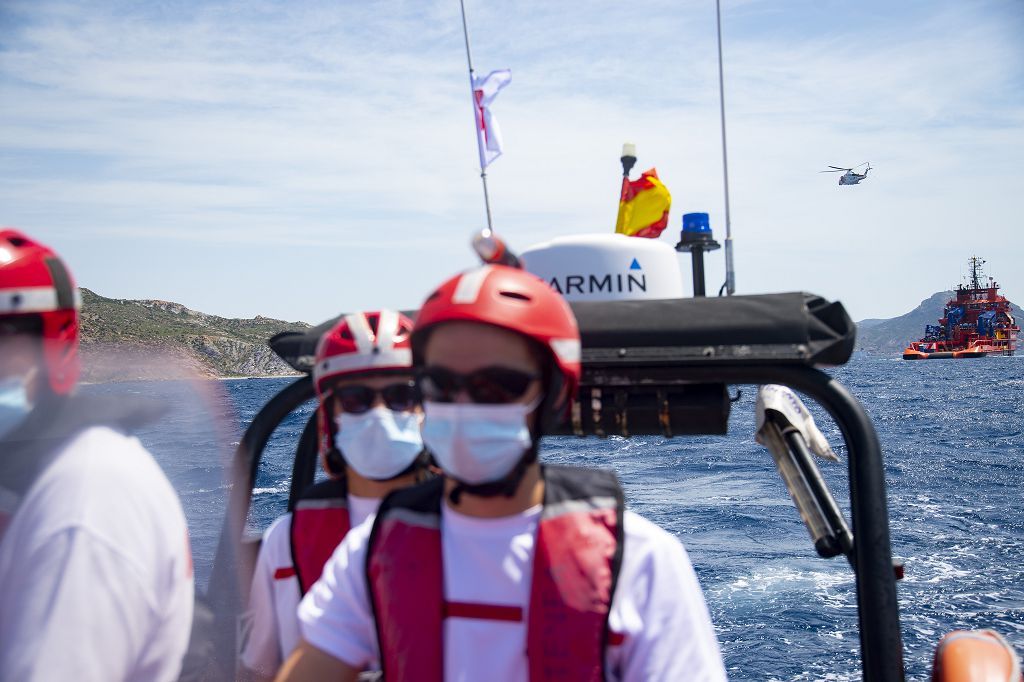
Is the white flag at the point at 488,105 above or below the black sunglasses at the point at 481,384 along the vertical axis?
above

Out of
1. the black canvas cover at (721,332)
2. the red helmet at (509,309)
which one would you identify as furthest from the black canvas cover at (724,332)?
the red helmet at (509,309)

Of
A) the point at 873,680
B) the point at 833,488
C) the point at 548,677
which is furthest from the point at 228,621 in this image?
the point at 833,488

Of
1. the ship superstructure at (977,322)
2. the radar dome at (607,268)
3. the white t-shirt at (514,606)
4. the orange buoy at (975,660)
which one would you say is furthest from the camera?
the ship superstructure at (977,322)

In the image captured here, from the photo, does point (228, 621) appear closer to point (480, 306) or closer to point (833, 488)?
point (480, 306)

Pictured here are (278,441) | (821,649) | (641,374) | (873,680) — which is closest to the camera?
(873,680)

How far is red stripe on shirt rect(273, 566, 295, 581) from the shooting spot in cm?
279

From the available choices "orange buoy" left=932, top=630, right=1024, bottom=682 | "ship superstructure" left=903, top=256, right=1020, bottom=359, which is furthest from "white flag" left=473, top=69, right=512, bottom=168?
"ship superstructure" left=903, top=256, right=1020, bottom=359

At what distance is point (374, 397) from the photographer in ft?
9.24

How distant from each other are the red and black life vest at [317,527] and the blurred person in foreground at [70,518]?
839mm

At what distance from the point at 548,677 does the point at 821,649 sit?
9024 millimetres

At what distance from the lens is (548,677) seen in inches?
71.1

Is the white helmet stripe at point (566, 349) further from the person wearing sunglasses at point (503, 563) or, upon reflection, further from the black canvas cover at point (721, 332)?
the black canvas cover at point (721, 332)

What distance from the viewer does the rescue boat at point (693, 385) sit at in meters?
2.93

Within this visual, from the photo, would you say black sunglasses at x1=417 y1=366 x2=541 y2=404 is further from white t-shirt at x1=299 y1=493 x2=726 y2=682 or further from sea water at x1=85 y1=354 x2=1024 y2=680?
sea water at x1=85 y1=354 x2=1024 y2=680
